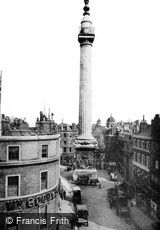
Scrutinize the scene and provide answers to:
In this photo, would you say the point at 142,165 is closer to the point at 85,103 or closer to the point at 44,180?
the point at 85,103

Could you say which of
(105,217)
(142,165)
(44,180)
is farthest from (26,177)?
(142,165)

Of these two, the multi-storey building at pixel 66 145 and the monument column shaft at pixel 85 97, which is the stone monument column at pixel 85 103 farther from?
the multi-storey building at pixel 66 145

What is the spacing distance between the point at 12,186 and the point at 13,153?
9.71 ft

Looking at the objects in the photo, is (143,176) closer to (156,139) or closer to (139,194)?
(139,194)

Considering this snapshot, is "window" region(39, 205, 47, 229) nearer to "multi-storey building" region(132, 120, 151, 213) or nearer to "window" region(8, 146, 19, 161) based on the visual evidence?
"window" region(8, 146, 19, 161)

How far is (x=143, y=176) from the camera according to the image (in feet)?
108

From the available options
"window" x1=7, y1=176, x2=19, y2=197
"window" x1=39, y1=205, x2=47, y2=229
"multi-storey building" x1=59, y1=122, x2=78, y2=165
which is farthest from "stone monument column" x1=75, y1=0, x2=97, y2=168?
"multi-storey building" x1=59, y1=122, x2=78, y2=165

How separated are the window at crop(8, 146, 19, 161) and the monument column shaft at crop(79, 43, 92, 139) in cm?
1270

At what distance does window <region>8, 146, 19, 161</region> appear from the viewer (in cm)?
2075

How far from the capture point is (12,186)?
20672mm

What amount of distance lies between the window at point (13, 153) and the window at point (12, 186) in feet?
5.53

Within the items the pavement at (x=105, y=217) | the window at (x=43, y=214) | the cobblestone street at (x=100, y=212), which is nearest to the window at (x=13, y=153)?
the window at (x=43, y=214)

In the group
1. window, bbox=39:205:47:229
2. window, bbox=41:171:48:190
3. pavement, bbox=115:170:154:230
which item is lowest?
pavement, bbox=115:170:154:230

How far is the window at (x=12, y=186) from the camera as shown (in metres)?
20.5
